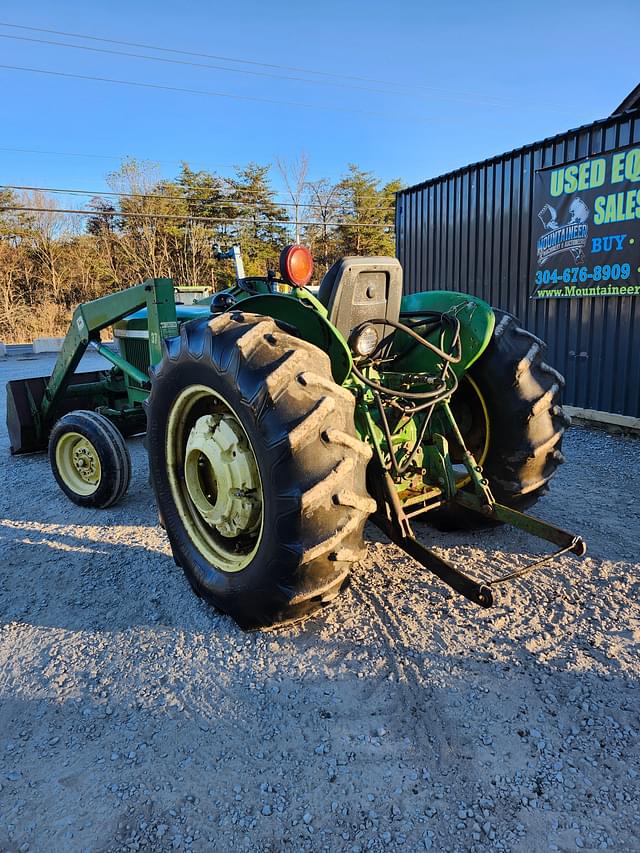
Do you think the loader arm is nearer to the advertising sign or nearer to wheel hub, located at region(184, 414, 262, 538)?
wheel hub, located at region(184, 414, 262, 538)

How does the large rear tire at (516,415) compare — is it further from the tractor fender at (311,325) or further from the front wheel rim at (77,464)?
the front wheel rim at (77,464)

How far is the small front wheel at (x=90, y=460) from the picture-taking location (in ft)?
14.7

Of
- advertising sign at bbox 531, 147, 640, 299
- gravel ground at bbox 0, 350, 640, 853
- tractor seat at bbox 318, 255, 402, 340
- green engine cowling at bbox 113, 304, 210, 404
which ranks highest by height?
advertising sign at bbox 531, 147, 640, 299

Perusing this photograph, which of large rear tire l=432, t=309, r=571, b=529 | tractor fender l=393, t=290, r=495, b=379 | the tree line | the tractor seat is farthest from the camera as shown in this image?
the tree line

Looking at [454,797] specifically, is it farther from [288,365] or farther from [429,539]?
[429,539]

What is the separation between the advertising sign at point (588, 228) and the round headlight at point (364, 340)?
4.62 m

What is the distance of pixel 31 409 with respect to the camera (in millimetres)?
5977

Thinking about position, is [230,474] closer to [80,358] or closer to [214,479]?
[214,479]

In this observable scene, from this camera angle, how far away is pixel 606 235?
654 cm

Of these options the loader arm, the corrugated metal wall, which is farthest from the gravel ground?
the corrugated metal wall

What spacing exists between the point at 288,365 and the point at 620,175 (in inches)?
225

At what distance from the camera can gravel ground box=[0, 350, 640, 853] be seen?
1831mm

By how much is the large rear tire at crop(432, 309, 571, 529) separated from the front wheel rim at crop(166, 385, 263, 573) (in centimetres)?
148

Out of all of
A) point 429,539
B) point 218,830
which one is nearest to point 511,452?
point 429,539
